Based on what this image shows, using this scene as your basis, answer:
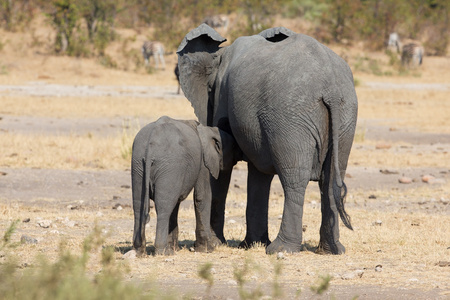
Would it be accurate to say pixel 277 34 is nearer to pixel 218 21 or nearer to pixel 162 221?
pixel 162 221

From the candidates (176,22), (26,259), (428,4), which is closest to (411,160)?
(26,259)

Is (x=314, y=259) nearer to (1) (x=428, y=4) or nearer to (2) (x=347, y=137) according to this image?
(2) (x=347, y=137)

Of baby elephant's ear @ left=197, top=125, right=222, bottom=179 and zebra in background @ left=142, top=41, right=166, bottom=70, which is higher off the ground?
baby elephant's ear @ left=197, top=125, right=222, bottom=179

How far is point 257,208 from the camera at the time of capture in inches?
304

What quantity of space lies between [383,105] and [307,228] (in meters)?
15.3

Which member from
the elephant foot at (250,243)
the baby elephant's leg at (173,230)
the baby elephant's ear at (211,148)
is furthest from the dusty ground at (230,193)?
the baby elephant's ear at (211,148)

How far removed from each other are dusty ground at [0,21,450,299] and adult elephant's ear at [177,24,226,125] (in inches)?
55.3

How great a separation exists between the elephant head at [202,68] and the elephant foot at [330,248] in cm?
167

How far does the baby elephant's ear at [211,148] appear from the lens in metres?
7.13

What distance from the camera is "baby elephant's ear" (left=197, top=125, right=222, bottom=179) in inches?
281

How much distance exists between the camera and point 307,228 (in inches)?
352

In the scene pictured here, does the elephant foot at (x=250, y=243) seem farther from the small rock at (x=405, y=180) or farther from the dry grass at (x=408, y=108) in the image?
the dry grass at (x=408, y=108)

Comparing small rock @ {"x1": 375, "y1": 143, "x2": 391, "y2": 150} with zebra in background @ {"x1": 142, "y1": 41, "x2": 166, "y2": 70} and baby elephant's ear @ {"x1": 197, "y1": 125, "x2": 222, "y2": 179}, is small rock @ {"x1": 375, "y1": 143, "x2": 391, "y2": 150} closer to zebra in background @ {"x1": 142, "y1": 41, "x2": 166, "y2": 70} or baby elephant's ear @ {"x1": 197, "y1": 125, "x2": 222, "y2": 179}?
baby elephant's ear @ {"x1": 197, "y1": 125, "x2": 222, "y2": 179}

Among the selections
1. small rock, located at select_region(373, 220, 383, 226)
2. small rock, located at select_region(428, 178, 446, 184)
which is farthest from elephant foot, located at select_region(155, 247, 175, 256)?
small rock, located at select_region(428, 178, 446, 184)
